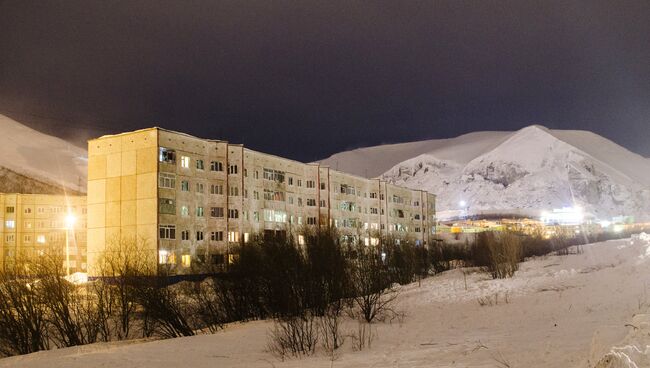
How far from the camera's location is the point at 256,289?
35156 millimetres

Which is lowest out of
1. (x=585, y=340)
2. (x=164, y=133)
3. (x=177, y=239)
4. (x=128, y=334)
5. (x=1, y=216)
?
(x=128, y=334)

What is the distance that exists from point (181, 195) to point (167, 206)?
2.23 metres

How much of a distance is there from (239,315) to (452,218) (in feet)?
555

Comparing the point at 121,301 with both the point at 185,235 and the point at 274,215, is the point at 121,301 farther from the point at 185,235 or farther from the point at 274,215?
the point at 274,215

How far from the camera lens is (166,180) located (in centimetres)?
5759

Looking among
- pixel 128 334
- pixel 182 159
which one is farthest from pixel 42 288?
pixel 182 159

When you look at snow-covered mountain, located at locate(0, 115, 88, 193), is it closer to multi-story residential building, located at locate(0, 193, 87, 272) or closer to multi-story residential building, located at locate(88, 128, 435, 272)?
multi-story residential building, located at locate(0, 193, 87, 272)

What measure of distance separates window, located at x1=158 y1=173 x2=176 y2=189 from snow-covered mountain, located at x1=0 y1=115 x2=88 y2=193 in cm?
9987

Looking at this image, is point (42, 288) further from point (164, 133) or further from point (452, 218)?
point (452, 218)

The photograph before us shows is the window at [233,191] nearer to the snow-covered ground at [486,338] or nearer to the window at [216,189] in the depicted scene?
the window at [216,189]

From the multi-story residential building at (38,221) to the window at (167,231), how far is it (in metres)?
34.6

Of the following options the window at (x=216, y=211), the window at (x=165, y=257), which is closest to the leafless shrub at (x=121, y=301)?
the window at (x=165, y=257)

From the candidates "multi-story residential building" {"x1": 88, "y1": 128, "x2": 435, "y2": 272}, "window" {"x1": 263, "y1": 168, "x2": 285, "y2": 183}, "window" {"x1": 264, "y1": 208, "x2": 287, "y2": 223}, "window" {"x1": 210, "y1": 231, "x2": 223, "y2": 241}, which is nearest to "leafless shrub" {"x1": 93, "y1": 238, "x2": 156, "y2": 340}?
"multi-story residential building" {"x1": 88, "y1": 128, "x2": 435, "y2": 272}

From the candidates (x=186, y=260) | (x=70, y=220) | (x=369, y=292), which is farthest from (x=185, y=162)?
(x=369, y=292)
